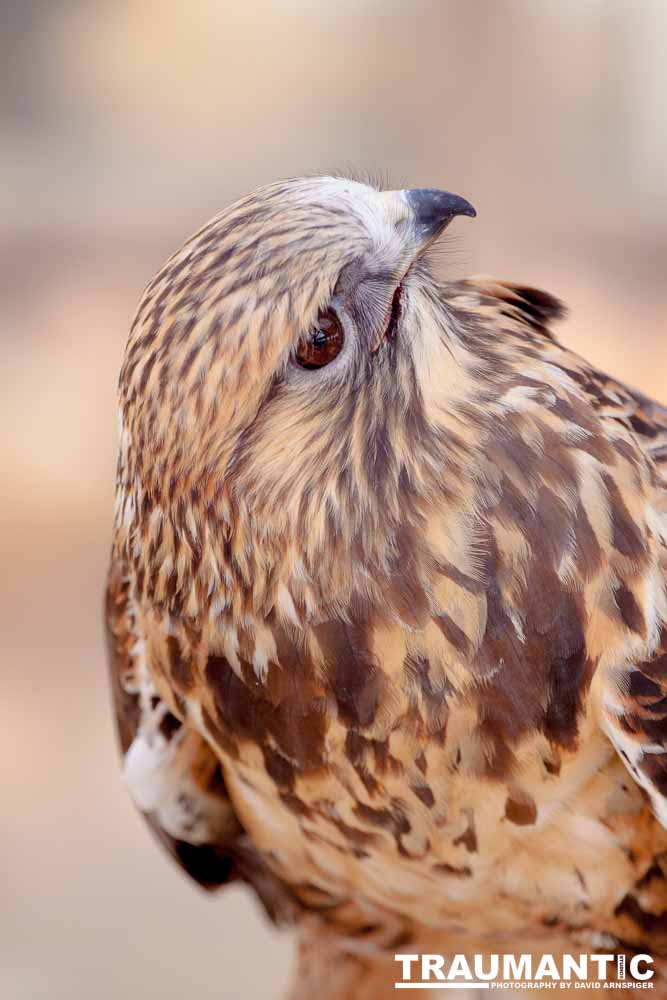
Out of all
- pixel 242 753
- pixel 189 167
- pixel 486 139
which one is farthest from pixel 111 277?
pixel 242 753

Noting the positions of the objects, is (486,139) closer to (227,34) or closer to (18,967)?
(227,34)

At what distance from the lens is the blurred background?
117cm

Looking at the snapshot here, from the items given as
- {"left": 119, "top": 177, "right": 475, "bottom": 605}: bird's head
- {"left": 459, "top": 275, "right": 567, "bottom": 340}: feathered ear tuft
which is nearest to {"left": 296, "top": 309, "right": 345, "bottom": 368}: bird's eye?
{"left": 119, "top": 177, "right": 475, "bottom": 605}: bird's head

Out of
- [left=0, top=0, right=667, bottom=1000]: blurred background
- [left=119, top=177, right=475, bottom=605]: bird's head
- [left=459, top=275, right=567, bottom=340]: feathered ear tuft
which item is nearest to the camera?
[left=119, top=177, right=475, bottom=605]: bird's head

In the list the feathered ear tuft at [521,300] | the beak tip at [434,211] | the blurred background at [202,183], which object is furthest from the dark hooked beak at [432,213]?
the blurred background at [202,183]

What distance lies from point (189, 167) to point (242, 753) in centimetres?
86

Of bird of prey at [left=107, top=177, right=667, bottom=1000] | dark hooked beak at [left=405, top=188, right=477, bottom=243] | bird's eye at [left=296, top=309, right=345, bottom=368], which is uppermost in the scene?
dark hooked beak at [left=405, top=188, right=477, bottom=243]

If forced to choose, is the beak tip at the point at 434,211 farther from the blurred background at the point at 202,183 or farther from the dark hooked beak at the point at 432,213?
the blurred background at the point at 202,183

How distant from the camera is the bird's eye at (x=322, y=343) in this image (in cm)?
49

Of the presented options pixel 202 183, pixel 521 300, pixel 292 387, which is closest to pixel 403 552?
pixel 292 387

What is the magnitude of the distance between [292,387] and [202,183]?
2.72 feet

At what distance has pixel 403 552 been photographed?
54 centimetres

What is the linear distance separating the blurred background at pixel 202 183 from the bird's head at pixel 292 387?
615 mm

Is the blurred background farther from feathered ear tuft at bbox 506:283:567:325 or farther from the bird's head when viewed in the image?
the bird's head
